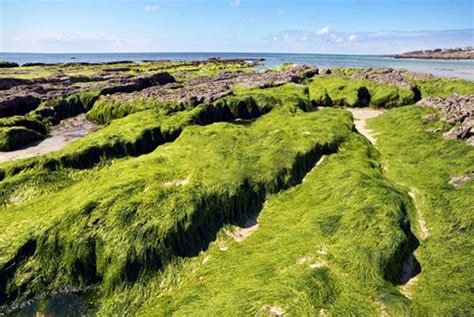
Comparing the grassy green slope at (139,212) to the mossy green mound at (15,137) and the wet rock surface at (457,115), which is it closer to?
the wet rock surface at (457,115)

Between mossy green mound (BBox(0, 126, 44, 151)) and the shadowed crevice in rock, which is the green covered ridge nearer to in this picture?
the shadowed crevice in rock

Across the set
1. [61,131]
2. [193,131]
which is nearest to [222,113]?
[193,131]

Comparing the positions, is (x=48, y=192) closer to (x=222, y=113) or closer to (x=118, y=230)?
(x=118, y=230)

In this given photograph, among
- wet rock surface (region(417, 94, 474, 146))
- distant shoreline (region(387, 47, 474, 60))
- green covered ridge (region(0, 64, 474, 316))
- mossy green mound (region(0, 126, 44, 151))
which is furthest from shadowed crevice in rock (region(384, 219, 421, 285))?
distant shoreline (region(387, 47, 474, 60))

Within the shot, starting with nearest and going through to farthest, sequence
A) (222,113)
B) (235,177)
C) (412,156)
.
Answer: (235,177) → (412,156) → (222,113)

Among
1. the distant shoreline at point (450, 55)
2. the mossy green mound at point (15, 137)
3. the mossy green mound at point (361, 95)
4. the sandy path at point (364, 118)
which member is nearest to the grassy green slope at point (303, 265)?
the sandy path at point (364, 118)
